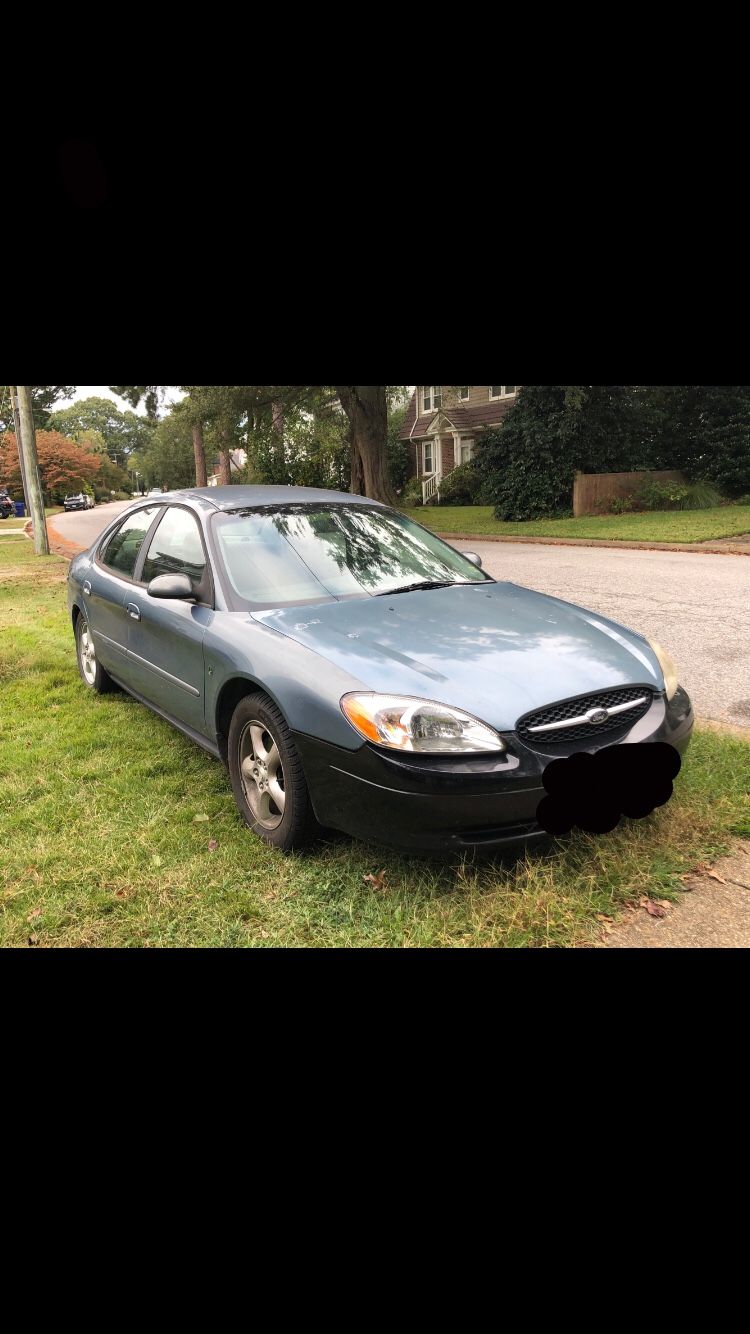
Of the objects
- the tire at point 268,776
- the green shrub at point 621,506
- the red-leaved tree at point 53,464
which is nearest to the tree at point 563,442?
the green shrub at point 621,506

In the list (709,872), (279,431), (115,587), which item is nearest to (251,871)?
(709,872)

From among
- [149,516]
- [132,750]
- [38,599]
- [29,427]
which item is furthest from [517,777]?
[29,427]

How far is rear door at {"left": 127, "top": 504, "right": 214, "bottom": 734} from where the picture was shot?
13.5 feet

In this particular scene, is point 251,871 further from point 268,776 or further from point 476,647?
point 476,647

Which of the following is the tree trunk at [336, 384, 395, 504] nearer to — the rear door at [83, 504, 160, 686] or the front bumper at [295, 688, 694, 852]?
the rear door at [83, 504, 160, 686]

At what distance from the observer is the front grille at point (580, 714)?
3008 millimetres

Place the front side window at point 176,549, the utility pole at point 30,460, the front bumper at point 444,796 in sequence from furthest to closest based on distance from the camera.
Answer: the utility pole at point 30,460 < the front side window at point 176,549 < the front bumper at point 444,796

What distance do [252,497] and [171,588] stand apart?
3.30 feet

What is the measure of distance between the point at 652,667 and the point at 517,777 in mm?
970

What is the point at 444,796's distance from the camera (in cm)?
291

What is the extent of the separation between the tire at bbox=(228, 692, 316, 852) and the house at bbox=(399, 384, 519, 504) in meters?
27.6

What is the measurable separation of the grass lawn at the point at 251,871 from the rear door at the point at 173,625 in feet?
1.44

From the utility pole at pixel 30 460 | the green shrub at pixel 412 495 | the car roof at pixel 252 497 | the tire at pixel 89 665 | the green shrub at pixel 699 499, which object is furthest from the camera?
the green shrub at pixel 412 495

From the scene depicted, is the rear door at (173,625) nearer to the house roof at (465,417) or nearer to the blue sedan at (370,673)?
the blue sedan at (370,673)
